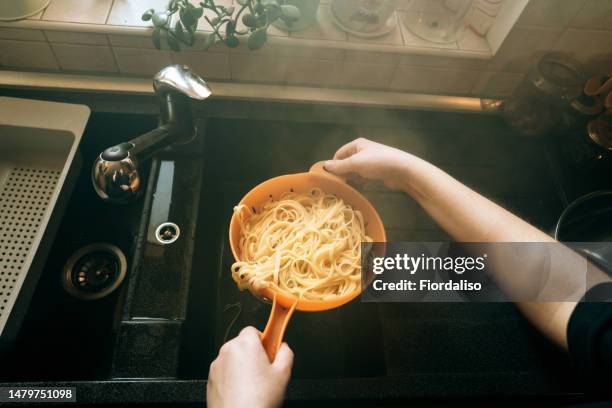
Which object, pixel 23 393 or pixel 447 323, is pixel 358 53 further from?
pixel 23 393

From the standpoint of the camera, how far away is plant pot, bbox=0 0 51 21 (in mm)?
Result: 1228

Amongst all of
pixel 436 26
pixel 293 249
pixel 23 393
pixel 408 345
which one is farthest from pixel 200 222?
pixel 436 26

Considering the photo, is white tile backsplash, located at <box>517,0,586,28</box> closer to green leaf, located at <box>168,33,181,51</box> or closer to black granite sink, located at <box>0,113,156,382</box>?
green leaf, located at <box>168,33,181,51</box>

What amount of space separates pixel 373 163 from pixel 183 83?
56 centimetres

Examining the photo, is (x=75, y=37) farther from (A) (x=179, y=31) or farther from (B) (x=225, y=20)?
(B) (x=225, y=20)

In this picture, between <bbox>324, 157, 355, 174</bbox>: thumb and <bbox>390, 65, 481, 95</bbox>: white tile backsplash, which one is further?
<bbox>390, 65, 481, 95</bbox>: white tile backsplash

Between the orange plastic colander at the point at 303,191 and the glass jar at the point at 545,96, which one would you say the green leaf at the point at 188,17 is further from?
the glass jar at the point at 545,96

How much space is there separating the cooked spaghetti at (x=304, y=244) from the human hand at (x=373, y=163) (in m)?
0.10

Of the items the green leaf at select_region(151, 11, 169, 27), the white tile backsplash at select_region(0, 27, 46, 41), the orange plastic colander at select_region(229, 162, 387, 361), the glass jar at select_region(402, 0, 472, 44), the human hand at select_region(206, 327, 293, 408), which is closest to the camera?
the human hand at select_region(206, 327, 293, 408)

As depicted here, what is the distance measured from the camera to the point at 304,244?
112 centimetres

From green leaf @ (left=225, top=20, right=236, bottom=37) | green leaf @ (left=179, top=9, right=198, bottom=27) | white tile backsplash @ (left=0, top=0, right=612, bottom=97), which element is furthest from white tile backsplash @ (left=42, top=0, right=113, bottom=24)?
green leaf @ (left=225, top=20, right=236, bottom=37)

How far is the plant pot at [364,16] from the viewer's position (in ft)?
4.23

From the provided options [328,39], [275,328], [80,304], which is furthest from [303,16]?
[80,304]

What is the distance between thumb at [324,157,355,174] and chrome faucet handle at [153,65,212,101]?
394 mm
